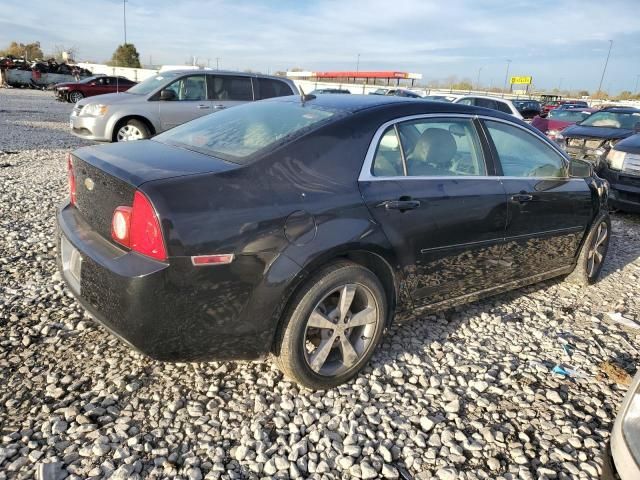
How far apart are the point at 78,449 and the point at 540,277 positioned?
3487mm

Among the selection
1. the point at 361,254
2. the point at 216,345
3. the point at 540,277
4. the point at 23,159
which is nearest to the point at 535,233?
the point at 540,277

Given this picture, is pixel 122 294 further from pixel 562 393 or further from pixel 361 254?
pixel 562 393

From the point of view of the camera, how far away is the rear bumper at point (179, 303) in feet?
7.02

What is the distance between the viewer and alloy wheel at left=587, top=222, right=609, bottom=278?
14.7ft

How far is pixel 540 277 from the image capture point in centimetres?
401

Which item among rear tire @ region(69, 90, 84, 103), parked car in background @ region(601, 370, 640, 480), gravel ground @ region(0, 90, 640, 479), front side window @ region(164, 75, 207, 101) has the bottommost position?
rear tire @ region(69, 90, 84, 103)

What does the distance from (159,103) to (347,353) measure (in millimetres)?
8296

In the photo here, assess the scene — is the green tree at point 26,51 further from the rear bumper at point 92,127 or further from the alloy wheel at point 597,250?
the alloy wheel at point 597,250

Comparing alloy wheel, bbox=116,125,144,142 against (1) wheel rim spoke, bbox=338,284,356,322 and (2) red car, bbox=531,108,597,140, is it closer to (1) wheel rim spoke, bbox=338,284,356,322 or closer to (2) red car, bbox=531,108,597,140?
(1) wheel rim spoke, bbox=338,284,356,322

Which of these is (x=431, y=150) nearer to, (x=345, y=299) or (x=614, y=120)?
(x=345, y=299)

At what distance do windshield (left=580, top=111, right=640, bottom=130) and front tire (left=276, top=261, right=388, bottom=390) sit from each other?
10.6 metres

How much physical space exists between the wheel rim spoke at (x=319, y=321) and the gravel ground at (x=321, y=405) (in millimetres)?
409

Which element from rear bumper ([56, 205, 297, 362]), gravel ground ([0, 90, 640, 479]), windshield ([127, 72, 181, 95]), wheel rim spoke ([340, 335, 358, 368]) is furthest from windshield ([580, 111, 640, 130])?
rear bumper ([56, 205, 297, 362])

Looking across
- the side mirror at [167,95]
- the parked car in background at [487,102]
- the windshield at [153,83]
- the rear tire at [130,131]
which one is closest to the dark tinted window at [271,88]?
the windshield at [153,83]
